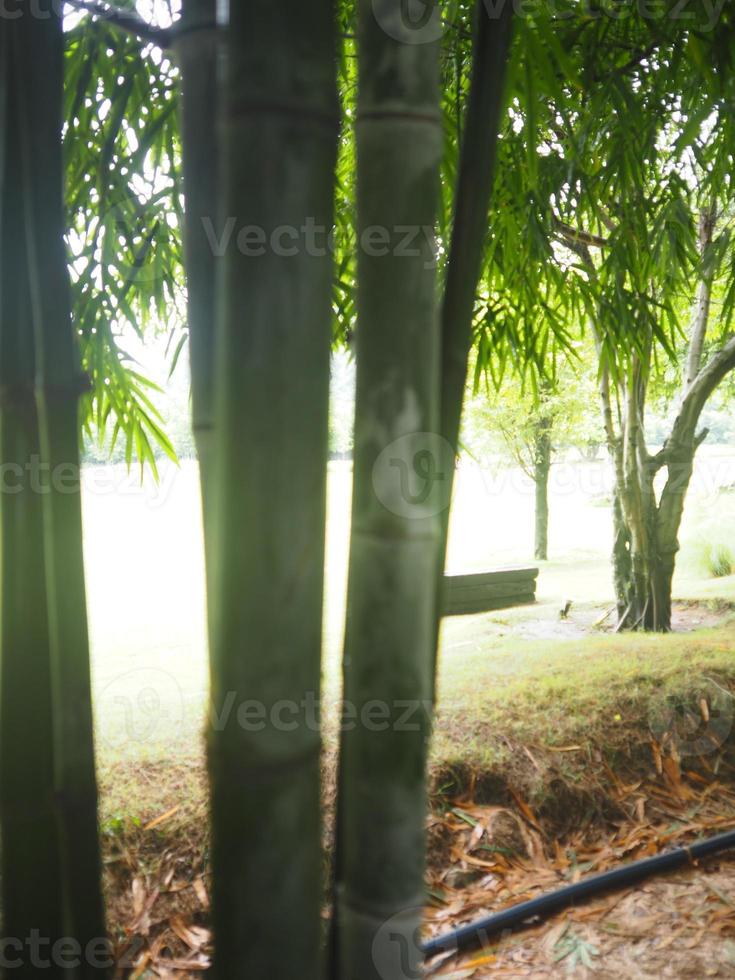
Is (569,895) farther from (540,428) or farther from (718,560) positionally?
(540,428)

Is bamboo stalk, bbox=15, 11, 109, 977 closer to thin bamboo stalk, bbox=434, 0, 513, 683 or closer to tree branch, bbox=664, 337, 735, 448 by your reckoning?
thin bamboo stalk, bbox=434, 0, 513, 683

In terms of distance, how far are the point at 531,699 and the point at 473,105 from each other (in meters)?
2.16

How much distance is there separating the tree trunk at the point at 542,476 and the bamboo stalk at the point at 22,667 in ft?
27.4

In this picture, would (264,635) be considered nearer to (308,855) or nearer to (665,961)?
(308,855)

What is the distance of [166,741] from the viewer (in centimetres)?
225

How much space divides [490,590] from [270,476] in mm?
5945

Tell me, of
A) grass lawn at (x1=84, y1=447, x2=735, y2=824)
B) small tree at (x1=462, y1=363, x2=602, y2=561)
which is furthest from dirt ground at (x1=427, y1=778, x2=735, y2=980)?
small tree at (x1=462, y1=363, x2=602, y2=561)

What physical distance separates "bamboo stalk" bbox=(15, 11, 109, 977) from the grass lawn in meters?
0.23

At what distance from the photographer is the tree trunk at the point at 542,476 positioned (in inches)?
357

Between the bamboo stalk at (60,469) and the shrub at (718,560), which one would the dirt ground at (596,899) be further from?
the shrub at (718,560)

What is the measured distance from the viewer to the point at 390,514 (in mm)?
646

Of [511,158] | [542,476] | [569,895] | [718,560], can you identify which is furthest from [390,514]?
[542,476]

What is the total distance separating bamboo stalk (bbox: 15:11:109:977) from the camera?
0.68m

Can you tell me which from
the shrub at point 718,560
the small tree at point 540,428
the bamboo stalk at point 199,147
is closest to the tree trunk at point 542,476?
the small tree at point 540,428
